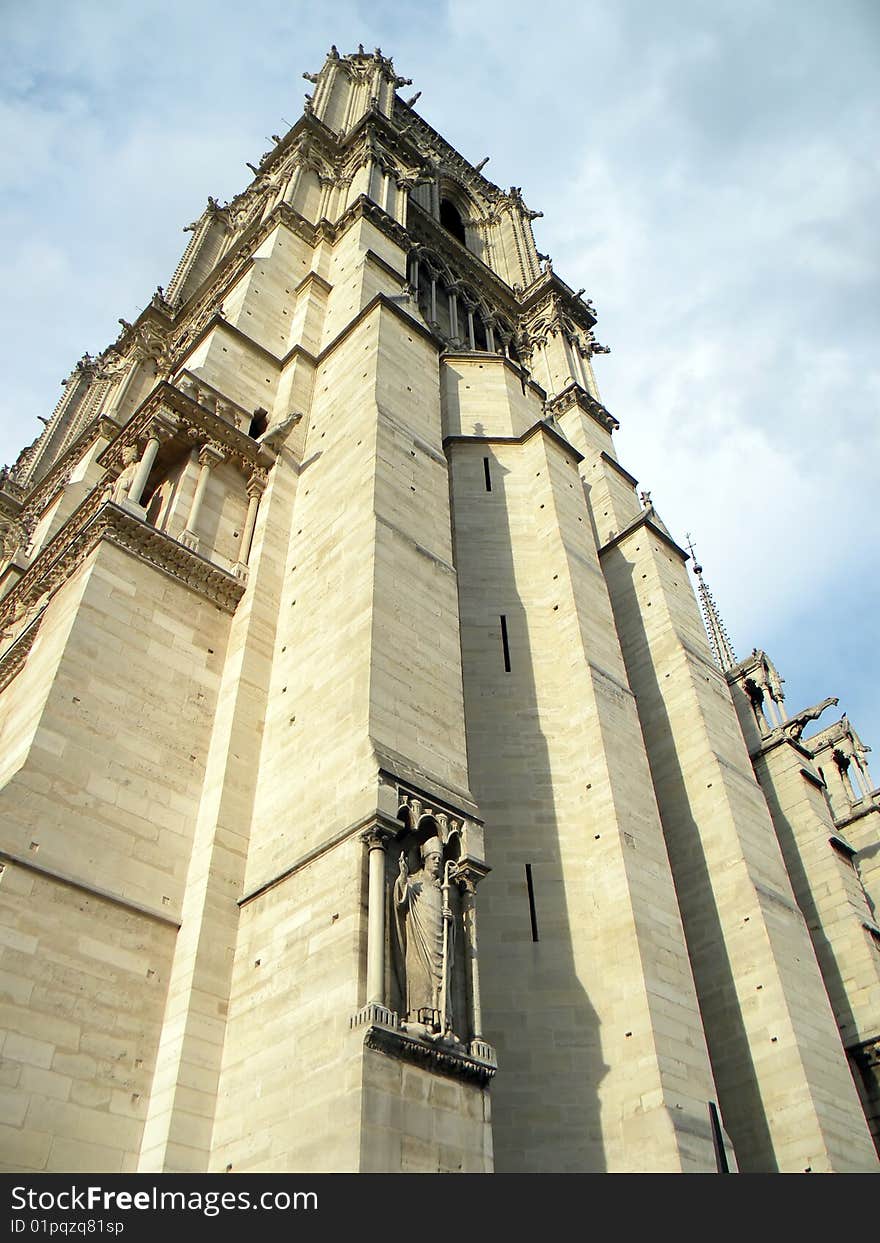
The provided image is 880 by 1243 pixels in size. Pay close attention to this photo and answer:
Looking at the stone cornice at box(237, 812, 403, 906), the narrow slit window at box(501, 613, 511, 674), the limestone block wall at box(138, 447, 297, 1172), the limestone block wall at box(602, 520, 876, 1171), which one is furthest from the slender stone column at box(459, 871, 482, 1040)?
the limestone block wall at box(602, 520, 876, 1171)

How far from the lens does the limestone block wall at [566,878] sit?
33.3ft

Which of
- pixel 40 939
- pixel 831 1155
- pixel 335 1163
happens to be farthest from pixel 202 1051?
pixel 831 1155

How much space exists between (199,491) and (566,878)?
8004 mm

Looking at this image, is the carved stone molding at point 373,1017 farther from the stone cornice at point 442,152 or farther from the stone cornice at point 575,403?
the stone cornice at point 442,152

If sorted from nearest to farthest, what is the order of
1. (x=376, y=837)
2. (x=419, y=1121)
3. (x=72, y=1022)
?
(x=419, y=1121)
(x=72, y=1022)
(x=376, y=837)

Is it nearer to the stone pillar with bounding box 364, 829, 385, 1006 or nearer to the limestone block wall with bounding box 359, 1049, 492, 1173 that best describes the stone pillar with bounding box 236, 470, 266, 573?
the stone pillar with bounding box 364, 829, 385, 1006

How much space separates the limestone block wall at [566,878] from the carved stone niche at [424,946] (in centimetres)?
247

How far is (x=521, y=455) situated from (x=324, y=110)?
1772cm

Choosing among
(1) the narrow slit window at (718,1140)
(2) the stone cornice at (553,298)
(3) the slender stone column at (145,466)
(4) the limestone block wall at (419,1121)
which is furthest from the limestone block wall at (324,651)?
(2) the stone cornice at (553,298)

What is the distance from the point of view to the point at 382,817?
902cm

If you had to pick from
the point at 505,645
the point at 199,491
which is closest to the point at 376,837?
the point at 505,645

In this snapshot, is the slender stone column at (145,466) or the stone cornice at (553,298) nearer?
the slender stone column at (145,466)

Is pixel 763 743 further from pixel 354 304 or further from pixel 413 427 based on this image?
pixel 354 304

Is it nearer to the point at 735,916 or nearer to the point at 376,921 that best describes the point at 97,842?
the point at 376,921
